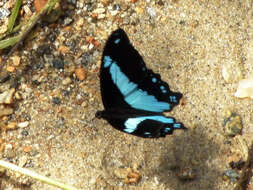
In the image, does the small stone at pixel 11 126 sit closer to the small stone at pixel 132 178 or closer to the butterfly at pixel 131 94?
the butterfly at pixel 131 94

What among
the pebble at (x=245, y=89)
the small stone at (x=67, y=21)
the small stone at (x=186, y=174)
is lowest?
the small stone at (x=186, y=174)

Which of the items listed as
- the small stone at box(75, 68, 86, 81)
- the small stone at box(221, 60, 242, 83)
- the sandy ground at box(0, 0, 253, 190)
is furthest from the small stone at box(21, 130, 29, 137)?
the small stone at box(221, 60, 242, 83)

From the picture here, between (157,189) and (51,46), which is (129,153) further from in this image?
(51,46)

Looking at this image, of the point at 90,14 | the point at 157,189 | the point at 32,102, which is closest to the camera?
the point at 157,189

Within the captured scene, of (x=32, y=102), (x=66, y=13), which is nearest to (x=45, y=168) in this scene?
(x=32, y=102)

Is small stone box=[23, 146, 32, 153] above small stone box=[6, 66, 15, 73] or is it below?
below

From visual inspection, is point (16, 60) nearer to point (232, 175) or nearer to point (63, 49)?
point (63, 49)

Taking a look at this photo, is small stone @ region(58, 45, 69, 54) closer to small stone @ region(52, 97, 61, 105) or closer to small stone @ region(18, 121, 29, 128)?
small stone @ region(52, 97, 61, 105)

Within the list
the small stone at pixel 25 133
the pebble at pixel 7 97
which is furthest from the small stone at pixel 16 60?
the small stone at pixel 25 133
